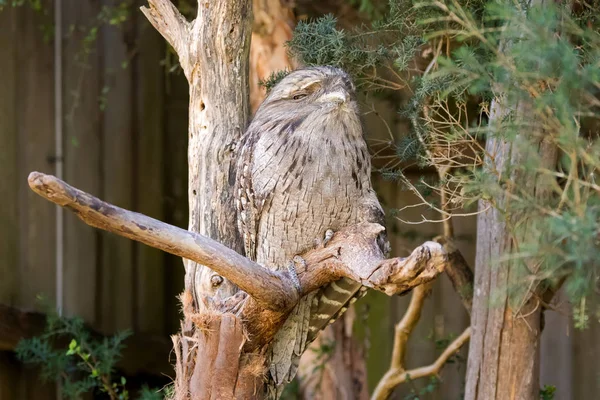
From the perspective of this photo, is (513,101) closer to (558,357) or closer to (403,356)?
(403,356)

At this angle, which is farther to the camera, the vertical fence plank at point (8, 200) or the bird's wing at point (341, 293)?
the vertical fence plank at point (8, 200)

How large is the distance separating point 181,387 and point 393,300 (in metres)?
1.89

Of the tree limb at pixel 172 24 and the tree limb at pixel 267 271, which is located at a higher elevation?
the tree limb at pixel 172 24

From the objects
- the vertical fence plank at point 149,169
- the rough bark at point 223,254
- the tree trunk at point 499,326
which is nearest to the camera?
the rough bark at point 223,254

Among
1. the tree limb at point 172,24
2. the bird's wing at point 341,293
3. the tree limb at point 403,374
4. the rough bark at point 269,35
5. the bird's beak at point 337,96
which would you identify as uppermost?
the rough bark at point 269,35

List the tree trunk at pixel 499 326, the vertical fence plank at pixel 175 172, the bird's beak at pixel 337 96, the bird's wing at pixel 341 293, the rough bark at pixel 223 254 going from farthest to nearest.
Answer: the vertical fence plank at pixel 175 172 < the tree trunk at pixel 499 326 < the bird's wing at pixel 341 293 < the bird's beak at pixel 337 96 < the rough bark at pixel 223 254

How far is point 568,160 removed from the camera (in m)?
1.68

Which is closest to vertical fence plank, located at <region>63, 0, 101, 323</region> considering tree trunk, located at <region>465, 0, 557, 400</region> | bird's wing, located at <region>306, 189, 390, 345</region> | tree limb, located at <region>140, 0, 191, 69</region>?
tree limb, located at <region>140, 0, 191, 69</region>

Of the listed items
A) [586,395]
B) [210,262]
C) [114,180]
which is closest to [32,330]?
[114,180]

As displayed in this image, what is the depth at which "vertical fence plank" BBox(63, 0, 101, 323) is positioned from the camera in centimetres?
383

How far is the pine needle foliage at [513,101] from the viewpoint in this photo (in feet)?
5.13

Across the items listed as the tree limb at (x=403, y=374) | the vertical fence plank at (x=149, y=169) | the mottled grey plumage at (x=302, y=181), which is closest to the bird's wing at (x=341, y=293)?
the mottled grey plumage at (x=302, y=181)

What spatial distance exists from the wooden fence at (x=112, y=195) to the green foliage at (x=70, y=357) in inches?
6.2

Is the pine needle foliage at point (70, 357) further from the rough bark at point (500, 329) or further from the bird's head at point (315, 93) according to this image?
the bird's head at point (315, 93)
